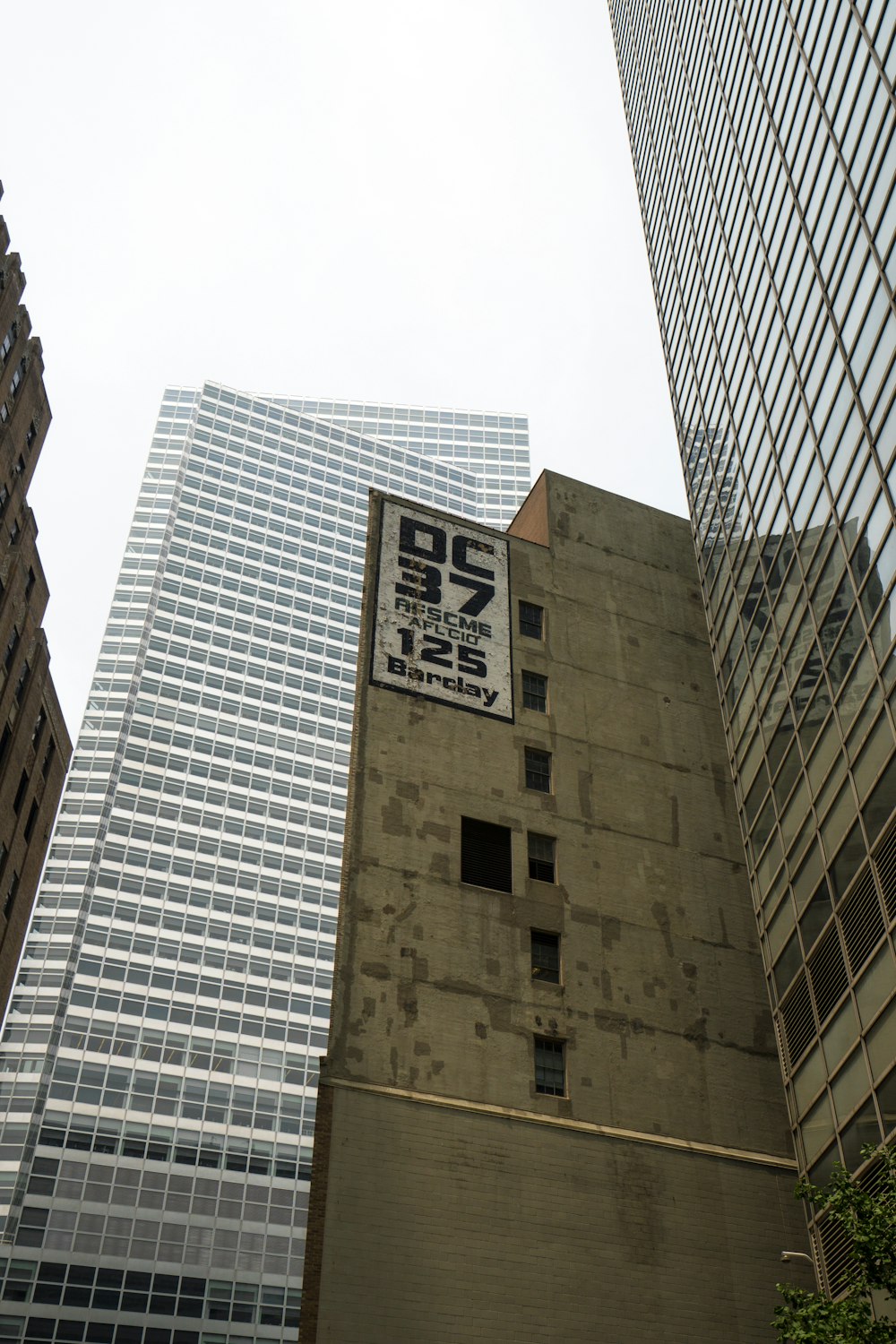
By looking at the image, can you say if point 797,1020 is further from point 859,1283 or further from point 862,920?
point 859,1283

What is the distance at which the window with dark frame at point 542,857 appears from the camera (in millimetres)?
50906

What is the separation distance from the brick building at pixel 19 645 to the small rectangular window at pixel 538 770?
30.0 metres

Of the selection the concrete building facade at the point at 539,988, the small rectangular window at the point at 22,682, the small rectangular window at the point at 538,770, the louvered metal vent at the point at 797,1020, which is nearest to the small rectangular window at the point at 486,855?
the concrete building facade at the point at 539,988

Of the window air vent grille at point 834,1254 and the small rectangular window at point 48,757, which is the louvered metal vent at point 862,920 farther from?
the small rectangular window at point 48,757

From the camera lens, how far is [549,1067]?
4544 cm

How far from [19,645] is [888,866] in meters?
51.7

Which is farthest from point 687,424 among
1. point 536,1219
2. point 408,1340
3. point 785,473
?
point 408,1340

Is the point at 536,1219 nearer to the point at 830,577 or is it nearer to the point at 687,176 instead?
the point at 830,577

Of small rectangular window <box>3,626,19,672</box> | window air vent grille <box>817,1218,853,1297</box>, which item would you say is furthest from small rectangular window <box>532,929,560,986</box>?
small rectangular window <box>3,626,19,672</box>

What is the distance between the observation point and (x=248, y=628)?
141000 millimetres

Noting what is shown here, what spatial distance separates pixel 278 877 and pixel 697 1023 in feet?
254

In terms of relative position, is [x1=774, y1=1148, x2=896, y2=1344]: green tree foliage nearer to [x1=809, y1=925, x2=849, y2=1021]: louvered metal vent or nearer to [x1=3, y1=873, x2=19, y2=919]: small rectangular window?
[x1=809, y1=925, x2=849, y2=1021]: louvered metal vent

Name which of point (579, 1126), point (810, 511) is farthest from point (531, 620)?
point (579, 1126)

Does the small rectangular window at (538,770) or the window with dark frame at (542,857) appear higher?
the small rectangular window at (538,770)
